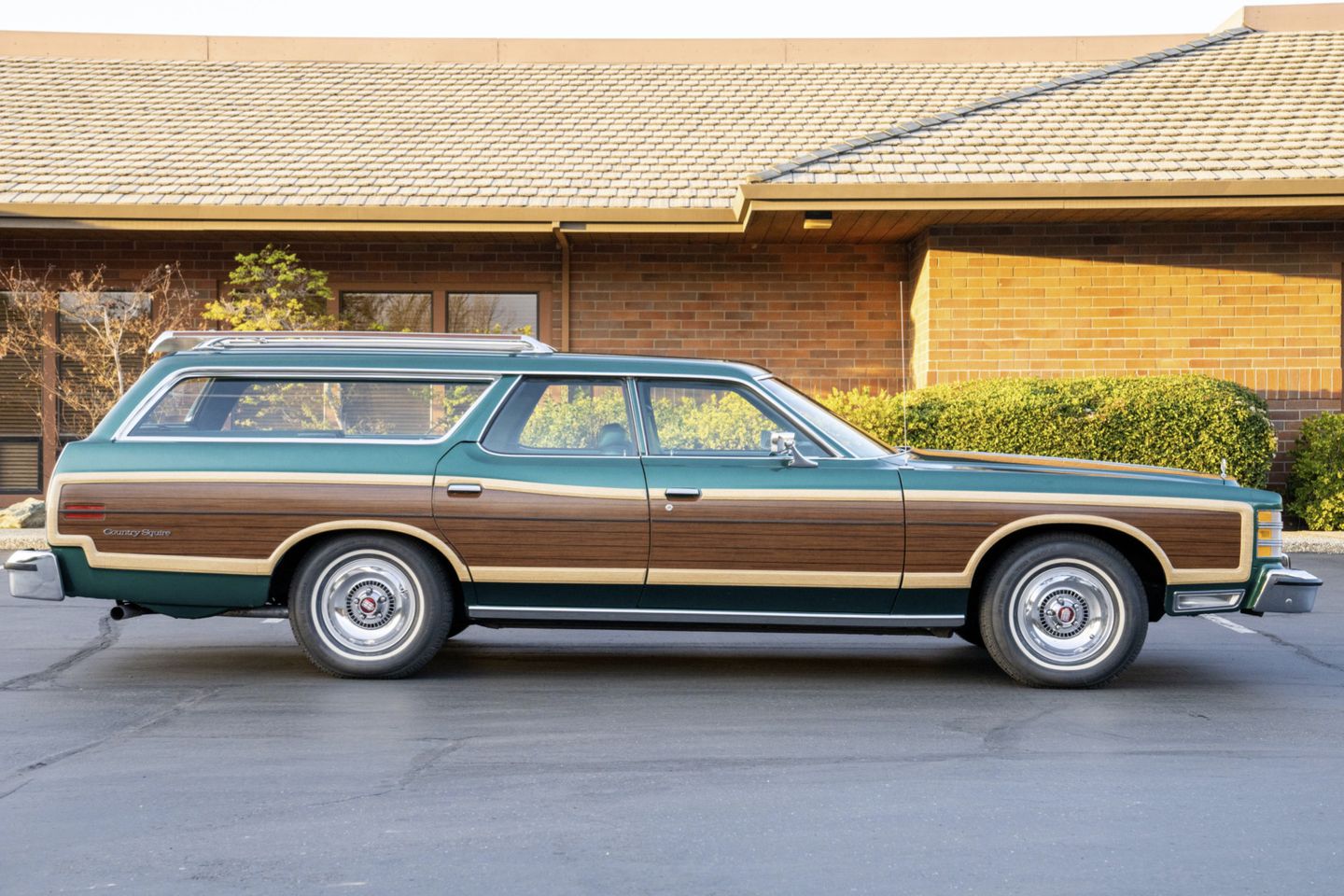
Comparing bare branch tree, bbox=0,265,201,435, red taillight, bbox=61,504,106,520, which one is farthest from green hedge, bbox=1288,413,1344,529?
bare branch tree, bbox=0,265,201,435

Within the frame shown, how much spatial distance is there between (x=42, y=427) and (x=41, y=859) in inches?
558

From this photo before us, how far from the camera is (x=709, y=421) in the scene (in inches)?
285

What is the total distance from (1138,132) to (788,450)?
10714 mm

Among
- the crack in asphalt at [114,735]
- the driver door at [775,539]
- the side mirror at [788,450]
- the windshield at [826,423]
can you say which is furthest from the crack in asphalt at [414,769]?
the windshield at [826,423]

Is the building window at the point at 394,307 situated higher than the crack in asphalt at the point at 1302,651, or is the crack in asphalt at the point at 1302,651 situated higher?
the building window at the point at 394,307

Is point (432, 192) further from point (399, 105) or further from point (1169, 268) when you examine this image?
point (1169, 268)

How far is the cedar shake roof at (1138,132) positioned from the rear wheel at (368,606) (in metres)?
8.48

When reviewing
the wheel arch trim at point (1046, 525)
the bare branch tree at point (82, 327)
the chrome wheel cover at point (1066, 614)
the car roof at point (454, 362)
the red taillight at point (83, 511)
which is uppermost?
the bare branch tree at point (82, 327)

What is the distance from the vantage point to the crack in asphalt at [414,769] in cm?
495

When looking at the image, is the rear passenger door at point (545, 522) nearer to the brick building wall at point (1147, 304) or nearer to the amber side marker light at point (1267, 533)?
the amber side marker light at point (1267, 533)

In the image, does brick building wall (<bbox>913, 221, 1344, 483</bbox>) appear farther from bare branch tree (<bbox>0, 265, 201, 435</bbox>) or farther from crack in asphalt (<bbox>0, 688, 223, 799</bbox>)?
crack in asphalt (<bbox>0, 688, 223, 799</bbox>)

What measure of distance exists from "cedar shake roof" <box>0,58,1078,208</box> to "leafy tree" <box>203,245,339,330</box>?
892 mm

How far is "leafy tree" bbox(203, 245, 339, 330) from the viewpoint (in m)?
16.1

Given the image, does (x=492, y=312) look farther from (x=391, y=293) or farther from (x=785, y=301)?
(x=785, y=301)
